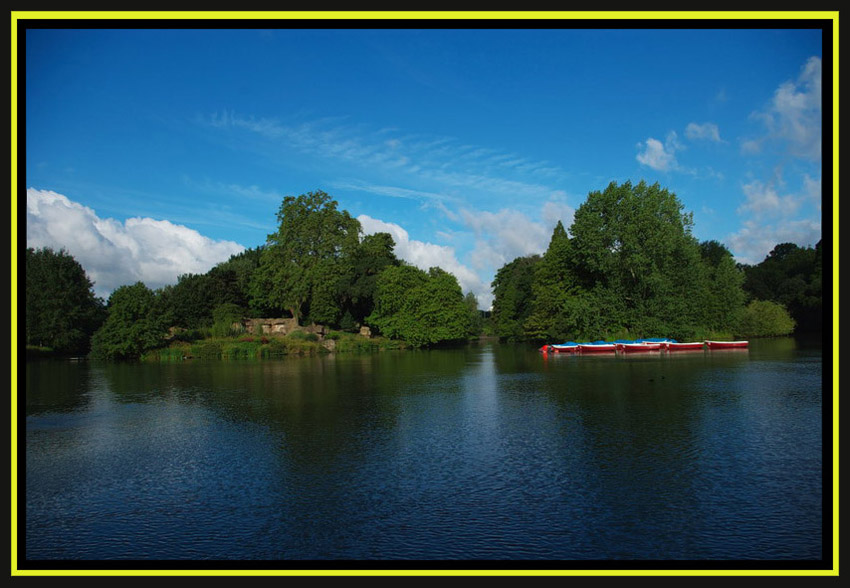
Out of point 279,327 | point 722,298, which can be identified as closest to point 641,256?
point 722,298

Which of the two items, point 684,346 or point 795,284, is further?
point 795,284

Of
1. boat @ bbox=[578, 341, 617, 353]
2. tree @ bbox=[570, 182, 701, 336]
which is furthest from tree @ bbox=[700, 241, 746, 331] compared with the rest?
boat @ bbox=[578, 341, 617, 353]

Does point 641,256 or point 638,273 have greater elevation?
point 641,256

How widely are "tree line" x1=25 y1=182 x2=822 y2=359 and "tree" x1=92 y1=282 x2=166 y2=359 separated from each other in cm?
10

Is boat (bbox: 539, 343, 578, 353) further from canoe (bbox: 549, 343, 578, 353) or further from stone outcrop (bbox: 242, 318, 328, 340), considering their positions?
stone outcrop (bbox: 242, 318, 328, 340)

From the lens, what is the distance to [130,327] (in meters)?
51.6

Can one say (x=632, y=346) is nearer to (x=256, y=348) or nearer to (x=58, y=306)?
(x=256, y=348)

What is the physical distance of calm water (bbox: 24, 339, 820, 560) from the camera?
9.06 meters

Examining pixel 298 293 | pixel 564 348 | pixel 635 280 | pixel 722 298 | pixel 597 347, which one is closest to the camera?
pixel 597 347

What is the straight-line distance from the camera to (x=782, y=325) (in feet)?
238

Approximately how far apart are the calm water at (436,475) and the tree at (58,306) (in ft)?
119

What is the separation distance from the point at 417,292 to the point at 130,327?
28749mm

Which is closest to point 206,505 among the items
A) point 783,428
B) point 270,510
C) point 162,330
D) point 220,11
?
point 270,510

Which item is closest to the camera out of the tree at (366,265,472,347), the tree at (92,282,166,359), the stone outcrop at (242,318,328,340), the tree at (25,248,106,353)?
the tree at (92,282,166,359)
